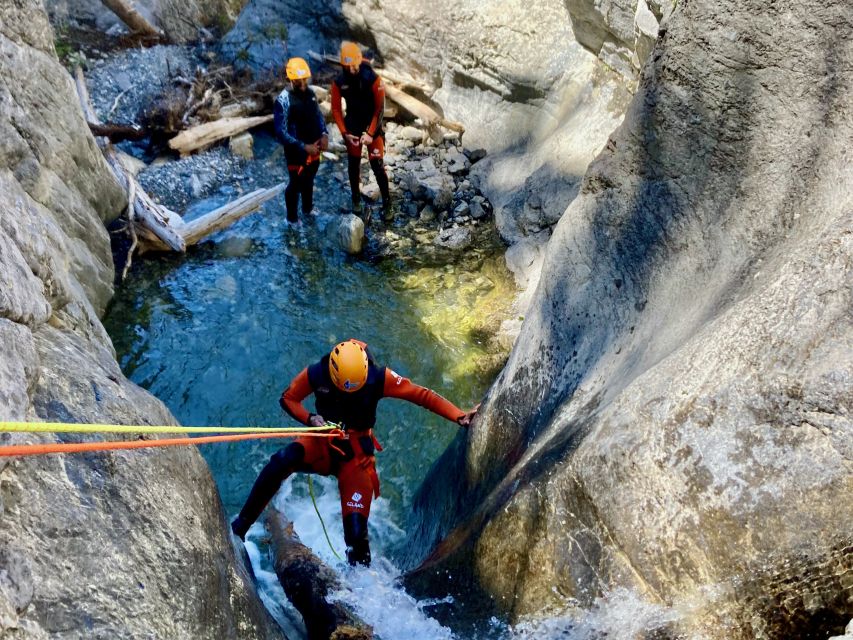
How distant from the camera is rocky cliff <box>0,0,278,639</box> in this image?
218 cm

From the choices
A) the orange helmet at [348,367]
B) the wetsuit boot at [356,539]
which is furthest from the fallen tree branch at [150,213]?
the wetsuit boot at [356,539]

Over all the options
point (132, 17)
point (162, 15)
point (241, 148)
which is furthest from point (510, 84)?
point (132, 17)

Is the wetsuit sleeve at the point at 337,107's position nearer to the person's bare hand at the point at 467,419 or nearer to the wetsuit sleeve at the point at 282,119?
the wetsuit sleeve at the point at 282,119

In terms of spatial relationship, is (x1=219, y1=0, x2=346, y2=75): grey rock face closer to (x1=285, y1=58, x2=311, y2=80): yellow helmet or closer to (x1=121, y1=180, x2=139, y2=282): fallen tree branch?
(x1=285, y1=58, x2=311, y2=80): yellow helmet

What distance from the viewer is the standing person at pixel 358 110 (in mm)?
8195

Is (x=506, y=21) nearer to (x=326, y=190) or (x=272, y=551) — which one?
(x=326, y=190)

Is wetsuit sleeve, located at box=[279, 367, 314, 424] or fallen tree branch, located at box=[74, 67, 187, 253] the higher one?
wetsuit sleeve, located at box=[279, 367, 314, 424]

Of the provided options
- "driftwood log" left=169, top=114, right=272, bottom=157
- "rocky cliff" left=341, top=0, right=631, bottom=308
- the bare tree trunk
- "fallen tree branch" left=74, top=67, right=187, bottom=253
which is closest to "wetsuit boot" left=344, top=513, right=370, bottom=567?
"rocky cliff" left=341, top=0, right=631, bottom=308

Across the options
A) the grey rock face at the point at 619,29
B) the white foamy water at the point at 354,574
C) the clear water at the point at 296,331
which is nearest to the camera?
the white foamy water at the point at 354,574

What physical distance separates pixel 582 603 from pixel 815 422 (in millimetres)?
1151

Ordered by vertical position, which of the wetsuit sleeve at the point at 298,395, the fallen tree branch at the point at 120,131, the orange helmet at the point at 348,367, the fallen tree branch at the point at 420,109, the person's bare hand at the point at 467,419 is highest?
the orange helmet at the point at 348,367

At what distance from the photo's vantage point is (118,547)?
2.51 metres

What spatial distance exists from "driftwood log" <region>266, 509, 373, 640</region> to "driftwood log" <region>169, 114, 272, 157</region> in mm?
6425

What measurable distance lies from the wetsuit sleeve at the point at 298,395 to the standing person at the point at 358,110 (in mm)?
4435
